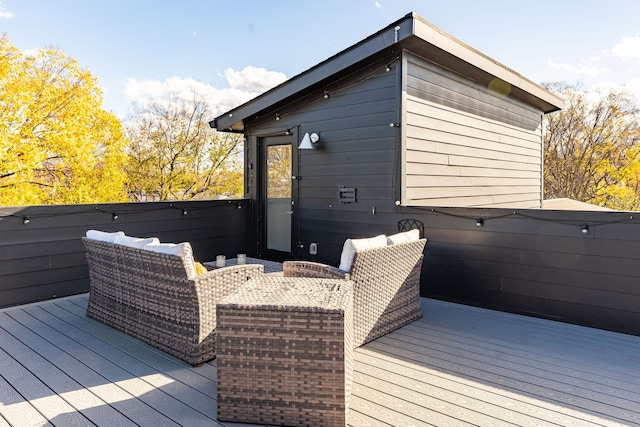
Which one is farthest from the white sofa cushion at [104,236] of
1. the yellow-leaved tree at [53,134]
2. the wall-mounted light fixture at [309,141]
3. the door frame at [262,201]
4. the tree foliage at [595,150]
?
the tree foliage at [595,150]

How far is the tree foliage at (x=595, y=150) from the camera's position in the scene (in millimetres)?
11781

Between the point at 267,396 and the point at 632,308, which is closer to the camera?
the point at 267,396

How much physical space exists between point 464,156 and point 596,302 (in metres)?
2.74

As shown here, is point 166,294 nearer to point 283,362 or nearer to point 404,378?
point 283,362

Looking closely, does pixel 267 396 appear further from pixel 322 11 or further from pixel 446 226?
pixel 322 11

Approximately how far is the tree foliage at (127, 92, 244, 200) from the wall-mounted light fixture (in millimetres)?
9112

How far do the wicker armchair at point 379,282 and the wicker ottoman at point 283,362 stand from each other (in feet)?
2.86

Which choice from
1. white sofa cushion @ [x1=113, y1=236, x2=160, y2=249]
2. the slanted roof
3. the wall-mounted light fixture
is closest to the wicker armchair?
white sofa cushion @ [x1=113, y1=236, x2=160, y2=249]

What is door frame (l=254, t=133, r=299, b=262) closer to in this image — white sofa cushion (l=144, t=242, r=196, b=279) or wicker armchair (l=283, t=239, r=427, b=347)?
wicker armchair (l=283, t=239, r=427, b=347)

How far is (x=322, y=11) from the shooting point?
28.7 ft

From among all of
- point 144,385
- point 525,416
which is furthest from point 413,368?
point 144,385

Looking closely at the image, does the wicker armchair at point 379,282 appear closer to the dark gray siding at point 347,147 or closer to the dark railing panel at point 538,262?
the dark railing panel at point 538,262

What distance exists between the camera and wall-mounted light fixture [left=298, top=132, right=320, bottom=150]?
521 cm

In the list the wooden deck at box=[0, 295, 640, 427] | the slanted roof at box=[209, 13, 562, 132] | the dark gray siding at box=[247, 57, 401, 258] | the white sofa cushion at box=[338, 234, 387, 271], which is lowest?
the wooden deck at box=[0, 295, 640, 427]
